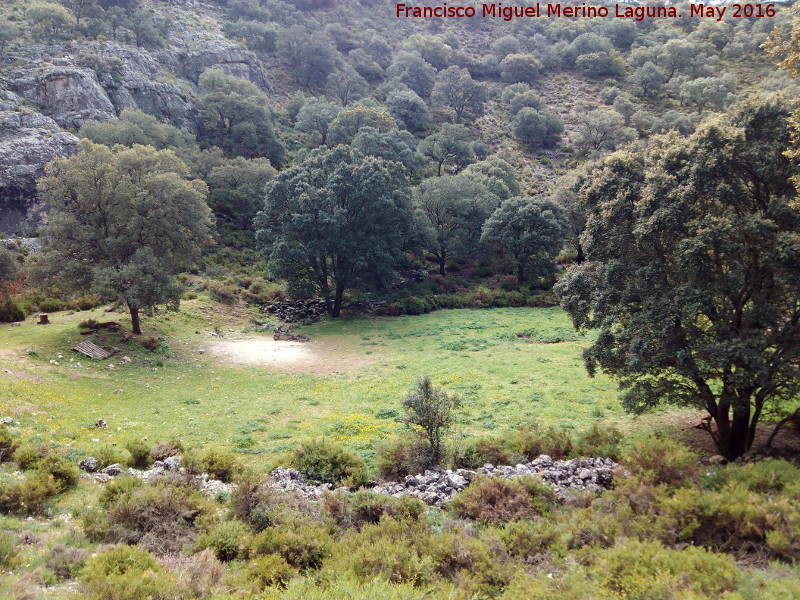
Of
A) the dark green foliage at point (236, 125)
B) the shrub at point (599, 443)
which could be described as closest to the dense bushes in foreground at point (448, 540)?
the shrub at point (599, 443)

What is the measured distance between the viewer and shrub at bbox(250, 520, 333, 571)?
8.44 metres

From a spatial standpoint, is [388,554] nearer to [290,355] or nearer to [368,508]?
[368,508]

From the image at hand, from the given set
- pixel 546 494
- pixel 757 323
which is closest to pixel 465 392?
pixel 546 494

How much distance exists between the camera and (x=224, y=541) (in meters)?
8.80

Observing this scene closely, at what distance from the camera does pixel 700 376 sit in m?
11.8

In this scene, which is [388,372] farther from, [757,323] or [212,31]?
[212,31]

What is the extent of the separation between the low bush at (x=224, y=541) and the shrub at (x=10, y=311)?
26.6 meters

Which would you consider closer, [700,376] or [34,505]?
[34,505]

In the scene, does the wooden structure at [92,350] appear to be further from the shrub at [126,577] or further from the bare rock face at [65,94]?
the bare rock face at [65,94]

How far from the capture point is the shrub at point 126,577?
6715 millimetres

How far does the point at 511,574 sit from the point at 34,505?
999cm

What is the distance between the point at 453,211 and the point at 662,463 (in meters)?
41.1

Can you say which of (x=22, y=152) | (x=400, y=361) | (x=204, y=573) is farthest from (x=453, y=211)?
(x=204, y=573)

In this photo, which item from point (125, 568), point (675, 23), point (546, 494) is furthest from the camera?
point (675, 23)
